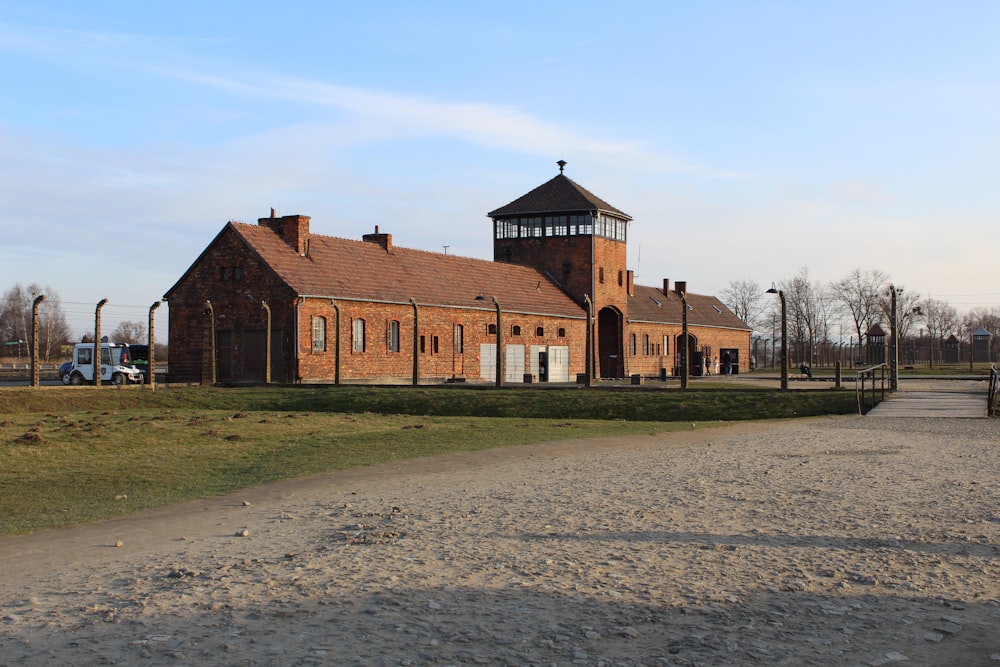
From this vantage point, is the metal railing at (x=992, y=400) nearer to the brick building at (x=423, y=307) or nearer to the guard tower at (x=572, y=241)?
the brick building at (x=423, y=307)

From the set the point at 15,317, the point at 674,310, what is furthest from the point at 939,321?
the point at 15,317

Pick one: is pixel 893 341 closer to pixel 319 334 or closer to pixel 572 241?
pixel 319 334

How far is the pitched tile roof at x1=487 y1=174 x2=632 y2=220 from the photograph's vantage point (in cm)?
5516

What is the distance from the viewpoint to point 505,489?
11422mm

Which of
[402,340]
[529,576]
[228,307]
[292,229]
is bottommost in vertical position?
[529,576]

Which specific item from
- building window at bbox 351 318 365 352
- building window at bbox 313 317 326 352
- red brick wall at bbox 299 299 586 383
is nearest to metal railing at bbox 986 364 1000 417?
red brick wall at bbox 299 299 586 383

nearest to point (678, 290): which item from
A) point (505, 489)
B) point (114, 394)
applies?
point (114, 394)

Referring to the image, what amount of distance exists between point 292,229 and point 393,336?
6.48 metres

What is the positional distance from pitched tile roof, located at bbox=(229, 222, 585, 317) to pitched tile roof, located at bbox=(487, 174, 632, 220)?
12.0 ft

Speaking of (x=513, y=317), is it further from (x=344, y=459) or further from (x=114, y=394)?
(x=344, y=459)

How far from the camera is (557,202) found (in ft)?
183

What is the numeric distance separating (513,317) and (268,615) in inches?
1764

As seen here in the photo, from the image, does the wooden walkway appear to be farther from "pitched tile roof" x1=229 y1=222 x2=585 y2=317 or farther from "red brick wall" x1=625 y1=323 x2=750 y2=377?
"red brick wall" x1=625 y1=323 x2=750 y2=377

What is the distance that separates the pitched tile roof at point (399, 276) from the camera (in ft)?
132
